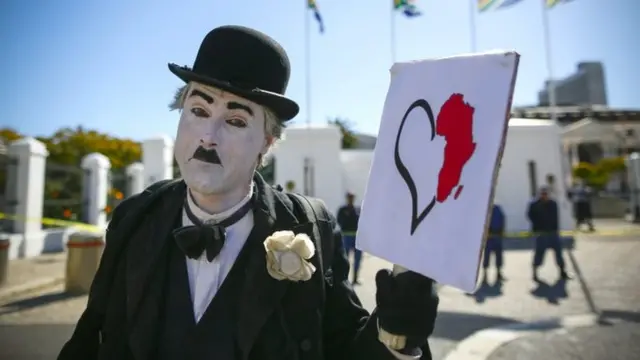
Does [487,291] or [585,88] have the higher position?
[585,88]

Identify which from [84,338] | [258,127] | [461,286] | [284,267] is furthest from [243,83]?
[84,338]

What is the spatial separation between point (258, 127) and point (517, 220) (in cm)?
1650

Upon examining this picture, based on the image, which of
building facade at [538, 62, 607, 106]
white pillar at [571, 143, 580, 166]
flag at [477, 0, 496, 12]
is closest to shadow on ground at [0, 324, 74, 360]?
flag at [477, 0, 496, 12]

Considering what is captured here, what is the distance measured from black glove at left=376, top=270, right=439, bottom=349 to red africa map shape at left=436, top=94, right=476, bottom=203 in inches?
9.6

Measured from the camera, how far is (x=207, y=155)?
1.38 m

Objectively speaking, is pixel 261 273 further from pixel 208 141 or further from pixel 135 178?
pixel 135 178

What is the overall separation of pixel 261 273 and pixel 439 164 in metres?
0.72

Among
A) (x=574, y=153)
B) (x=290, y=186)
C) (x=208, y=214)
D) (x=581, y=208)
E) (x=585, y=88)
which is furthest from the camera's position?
(x=585, y=88)

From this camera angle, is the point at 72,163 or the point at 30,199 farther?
the point at 72,163

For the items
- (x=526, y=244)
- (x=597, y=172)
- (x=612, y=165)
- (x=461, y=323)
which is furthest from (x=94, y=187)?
(x=612, y=165)

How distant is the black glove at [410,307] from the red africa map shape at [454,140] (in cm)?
24

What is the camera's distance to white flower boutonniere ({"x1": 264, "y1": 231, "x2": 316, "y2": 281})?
1.25 m

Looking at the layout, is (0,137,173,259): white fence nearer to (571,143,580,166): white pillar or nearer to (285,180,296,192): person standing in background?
(285,180,296,192): person standing in background

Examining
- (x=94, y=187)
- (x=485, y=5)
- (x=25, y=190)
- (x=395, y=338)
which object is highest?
(x=485, y=5)
